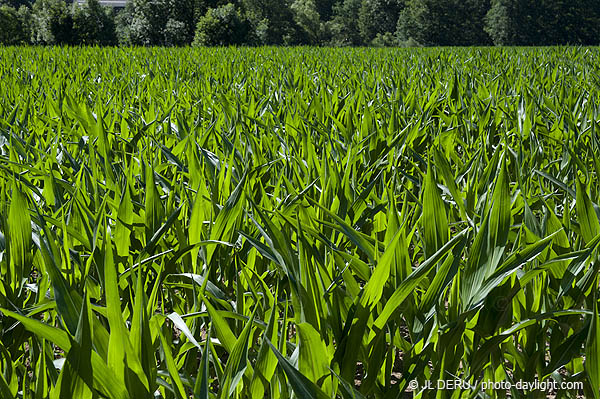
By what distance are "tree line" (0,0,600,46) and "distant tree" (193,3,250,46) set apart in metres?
0.04

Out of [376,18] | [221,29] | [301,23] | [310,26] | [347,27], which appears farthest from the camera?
[347,27]

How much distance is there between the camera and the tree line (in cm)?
2256

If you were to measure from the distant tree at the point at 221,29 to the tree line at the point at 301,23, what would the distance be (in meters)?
0.04

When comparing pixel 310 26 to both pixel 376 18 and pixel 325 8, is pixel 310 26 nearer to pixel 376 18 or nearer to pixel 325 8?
pixel 376 18

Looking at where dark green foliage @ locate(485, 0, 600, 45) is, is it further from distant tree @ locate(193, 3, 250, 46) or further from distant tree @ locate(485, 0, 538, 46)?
distant tree @ locate(193, 3, 250, 46)

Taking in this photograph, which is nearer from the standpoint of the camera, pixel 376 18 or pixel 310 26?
pixel 310 26

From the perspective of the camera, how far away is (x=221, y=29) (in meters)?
22.3

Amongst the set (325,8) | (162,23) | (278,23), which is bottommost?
(162,23)

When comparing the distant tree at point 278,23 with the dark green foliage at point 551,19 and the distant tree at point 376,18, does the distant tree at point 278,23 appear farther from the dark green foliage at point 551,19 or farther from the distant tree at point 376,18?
the dark green foliage at point 551,19

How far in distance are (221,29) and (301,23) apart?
27687 mm

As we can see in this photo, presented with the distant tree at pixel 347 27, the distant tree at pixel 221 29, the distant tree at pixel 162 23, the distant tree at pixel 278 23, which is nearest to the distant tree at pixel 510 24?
the distant tree at pixel 278 23

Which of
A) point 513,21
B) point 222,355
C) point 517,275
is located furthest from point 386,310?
point 513,21

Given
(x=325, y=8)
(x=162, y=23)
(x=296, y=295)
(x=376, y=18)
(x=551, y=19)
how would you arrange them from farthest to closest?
(x=325, y=8) < (x=376, y=18) < (x=551, y=19) < (x=162, y=23) < (x=296, y=295)

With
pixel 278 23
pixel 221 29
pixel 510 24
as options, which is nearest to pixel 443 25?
pixel 510 24
